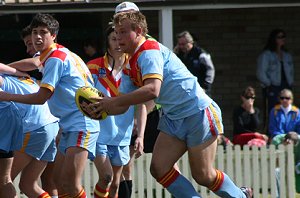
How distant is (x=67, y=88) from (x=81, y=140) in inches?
18.2

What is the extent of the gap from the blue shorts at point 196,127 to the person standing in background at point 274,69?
7.08m

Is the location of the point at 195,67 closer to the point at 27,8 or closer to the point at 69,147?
the point at 27,8

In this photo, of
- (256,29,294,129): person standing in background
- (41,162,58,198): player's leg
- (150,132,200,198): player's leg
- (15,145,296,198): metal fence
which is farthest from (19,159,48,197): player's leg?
(256,29,294,129): person standing in background

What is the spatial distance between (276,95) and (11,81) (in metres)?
7.18

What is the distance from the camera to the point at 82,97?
334 inches

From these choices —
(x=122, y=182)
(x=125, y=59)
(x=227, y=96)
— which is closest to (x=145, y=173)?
(x=122, y=182)

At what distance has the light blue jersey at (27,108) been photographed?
31.8 ft

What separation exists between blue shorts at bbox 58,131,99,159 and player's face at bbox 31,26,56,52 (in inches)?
30.2

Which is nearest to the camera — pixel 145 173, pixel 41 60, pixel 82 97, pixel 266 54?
pixel 82 97

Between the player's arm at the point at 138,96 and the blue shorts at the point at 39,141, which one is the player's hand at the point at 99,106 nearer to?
the player's arm at the point at 138,96

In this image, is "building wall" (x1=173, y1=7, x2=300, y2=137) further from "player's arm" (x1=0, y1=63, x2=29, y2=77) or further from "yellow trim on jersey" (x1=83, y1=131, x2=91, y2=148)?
"yellow trim on jersey" (x1=83, y1=131, x2=91, y2=148)

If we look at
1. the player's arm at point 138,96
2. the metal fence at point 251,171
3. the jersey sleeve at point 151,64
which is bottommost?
the metal fence at point 251,171

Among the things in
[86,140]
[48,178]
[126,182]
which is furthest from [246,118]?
[86,140]

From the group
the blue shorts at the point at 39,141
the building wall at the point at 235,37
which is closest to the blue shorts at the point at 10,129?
the blue shorts at the point at 39,141
